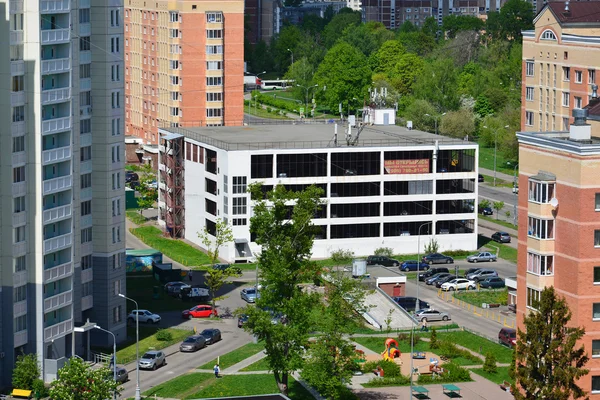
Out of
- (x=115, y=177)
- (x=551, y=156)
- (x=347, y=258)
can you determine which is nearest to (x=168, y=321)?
(x=115, y=177)

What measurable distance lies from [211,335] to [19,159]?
79.0 ft

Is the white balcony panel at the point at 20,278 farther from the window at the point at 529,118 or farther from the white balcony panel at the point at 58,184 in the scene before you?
the window at the point at 529,118

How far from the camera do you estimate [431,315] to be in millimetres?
125438

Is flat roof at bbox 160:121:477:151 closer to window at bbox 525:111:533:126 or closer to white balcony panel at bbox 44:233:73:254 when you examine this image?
window at bbox 525:111:533:126

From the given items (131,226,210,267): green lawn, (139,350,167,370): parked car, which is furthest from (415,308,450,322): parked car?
(131,226,210,267): green lawn

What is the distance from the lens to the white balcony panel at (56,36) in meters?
104

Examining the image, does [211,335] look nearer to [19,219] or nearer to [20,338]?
[20,338]

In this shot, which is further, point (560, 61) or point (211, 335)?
point (560, 61)

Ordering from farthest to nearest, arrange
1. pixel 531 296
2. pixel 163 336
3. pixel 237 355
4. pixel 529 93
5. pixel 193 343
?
pixel 529 93 → pixel 163 336 → pixel 193 343 → pixel 237 355 → pixel 531 296

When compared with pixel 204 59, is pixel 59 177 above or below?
below

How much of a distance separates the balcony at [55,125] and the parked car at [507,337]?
38.0m

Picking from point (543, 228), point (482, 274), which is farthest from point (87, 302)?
point (482, 274)

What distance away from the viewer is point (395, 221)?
152000mm

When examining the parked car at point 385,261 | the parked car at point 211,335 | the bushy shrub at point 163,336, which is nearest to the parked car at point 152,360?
the bushy shrub at point 163,336
